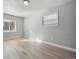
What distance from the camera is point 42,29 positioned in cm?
415

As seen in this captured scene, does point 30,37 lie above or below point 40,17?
below

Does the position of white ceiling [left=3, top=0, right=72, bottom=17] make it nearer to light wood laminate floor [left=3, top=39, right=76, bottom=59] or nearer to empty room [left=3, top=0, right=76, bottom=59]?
empty room [left=3, top=0, right=76, bottom=59]

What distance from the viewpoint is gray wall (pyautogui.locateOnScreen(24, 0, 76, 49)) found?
8.84 feet

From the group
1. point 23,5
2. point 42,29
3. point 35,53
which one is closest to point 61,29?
point 42,29

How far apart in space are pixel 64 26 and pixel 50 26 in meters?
0.80

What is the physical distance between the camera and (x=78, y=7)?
0.75 meters

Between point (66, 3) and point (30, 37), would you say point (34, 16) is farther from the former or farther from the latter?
point (66, 3)

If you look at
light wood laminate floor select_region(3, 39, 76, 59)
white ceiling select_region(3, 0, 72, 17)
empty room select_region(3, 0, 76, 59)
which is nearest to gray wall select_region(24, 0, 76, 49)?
empty room select_region(3, 0, 76, 59)

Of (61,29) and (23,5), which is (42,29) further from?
(23,5)

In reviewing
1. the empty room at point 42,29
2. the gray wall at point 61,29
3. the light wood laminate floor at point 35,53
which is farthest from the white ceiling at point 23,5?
the light wood laminate floor at point 35,53

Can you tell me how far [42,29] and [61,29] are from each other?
4.10 ft

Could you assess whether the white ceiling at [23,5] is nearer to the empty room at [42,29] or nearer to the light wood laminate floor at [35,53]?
the empty room at [42,29]

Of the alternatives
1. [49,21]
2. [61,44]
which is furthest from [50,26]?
[61,44]

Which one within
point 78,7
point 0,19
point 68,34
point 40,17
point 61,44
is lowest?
point 61,44
